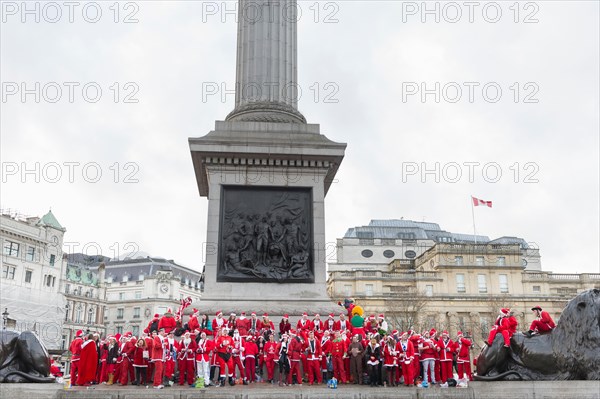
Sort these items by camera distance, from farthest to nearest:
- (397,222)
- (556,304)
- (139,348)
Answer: (397,222), (556,304), (139,348)

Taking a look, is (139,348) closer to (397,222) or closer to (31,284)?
(31,284)

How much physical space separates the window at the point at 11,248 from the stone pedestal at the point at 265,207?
54290 mm

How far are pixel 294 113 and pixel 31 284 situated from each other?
59.2m

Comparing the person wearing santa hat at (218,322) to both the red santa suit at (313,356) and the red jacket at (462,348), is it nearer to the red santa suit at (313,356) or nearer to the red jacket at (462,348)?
the red santa suit at (313,356)

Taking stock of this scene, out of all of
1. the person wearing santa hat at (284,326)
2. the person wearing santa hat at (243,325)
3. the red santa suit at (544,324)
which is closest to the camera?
the red santa suit at (544,324)

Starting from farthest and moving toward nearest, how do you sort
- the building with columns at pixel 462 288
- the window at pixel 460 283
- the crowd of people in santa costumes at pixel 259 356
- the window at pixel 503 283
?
the window at pixel 503 283
the window at pixel 460 283
the building with columns at pixel 462 288
the crowd of people in santa costumes at pixel 259 356

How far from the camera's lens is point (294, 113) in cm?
2092

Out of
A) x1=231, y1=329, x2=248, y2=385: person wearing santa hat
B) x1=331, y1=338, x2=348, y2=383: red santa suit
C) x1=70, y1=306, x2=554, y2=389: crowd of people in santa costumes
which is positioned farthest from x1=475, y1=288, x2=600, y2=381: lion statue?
x1=231, y1=329, x2=248, y2=385: person wearing santa hat

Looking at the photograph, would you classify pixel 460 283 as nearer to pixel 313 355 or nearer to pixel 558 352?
pixel 313 355

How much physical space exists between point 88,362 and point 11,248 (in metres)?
57.3

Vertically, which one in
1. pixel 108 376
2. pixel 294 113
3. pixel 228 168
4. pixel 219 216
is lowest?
pixel 108 376

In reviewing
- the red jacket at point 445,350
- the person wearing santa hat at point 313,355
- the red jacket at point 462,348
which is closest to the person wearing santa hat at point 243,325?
the person wearing santa hat at point 313,355

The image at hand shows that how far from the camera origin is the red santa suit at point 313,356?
1497 cm

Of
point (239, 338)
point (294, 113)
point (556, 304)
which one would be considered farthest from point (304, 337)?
point (556, 304)
